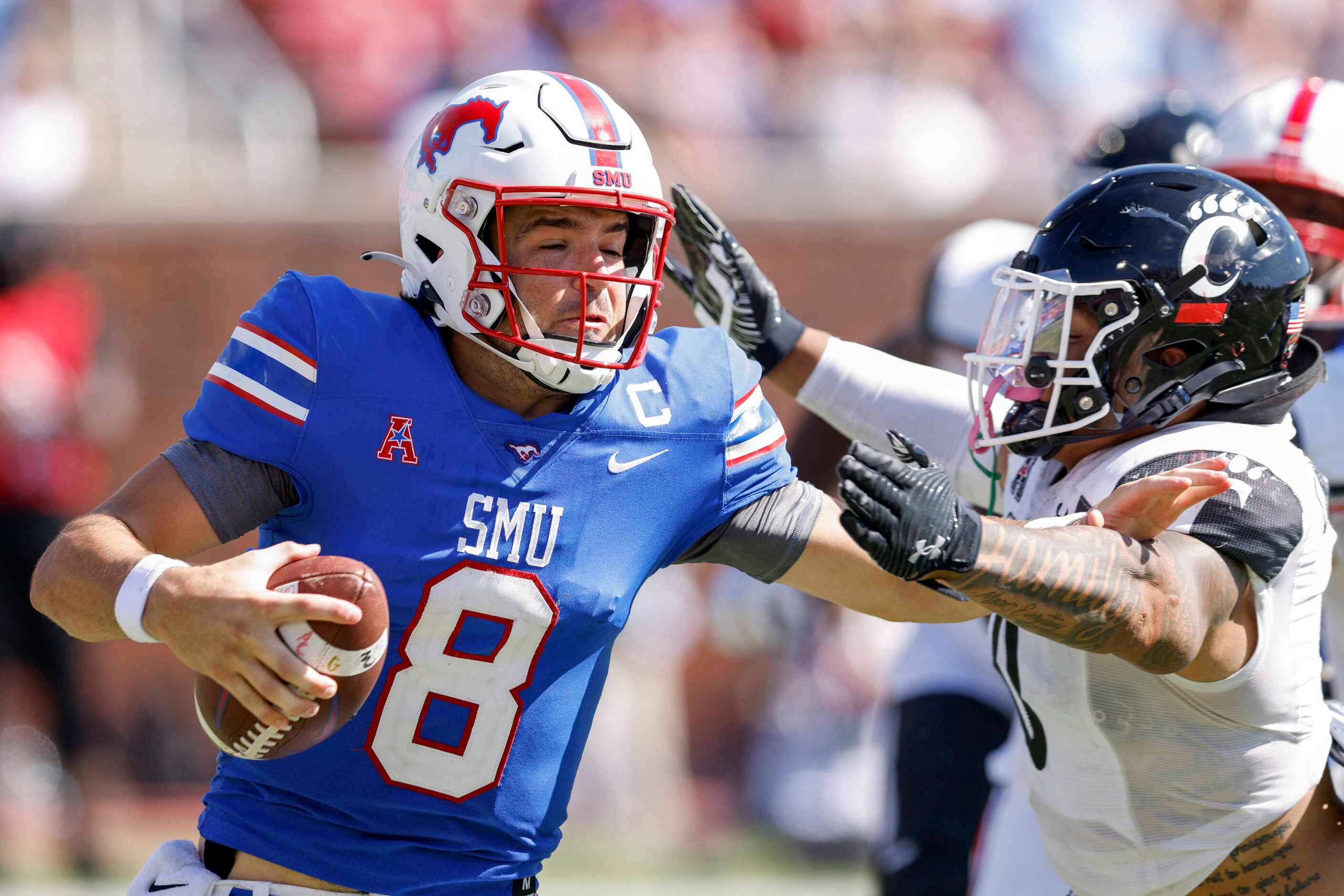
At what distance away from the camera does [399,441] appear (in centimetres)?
230

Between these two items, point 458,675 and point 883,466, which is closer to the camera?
point 883,466

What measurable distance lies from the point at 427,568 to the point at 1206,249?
1279 millimetres

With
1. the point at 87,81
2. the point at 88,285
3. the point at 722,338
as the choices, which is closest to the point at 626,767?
the point at 88,285

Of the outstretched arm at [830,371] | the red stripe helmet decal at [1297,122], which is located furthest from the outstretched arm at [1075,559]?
the red stripe helmet decal at [1297,122]

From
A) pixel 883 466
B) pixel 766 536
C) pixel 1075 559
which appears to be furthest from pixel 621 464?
pixel 1075 559

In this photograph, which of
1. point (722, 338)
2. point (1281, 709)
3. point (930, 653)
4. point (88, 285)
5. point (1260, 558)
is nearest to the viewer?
point (1260, 558)

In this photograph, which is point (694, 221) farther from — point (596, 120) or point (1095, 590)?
point (1095, 590)

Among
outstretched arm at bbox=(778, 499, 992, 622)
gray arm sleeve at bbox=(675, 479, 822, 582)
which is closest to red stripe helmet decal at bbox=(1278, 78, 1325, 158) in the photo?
outstretched arm at bbox=(778, 499, 992, 622)

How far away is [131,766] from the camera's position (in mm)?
7699

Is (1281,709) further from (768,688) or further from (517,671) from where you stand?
(768,688)

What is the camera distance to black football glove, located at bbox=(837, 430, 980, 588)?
1.96 m

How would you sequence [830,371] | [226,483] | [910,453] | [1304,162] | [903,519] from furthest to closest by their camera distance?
[1304,162] → [830,371] → [226,483] → [910,453] → [903,519]

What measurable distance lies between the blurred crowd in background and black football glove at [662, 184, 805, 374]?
3092 millimetres

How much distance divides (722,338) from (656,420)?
26 centimetres
